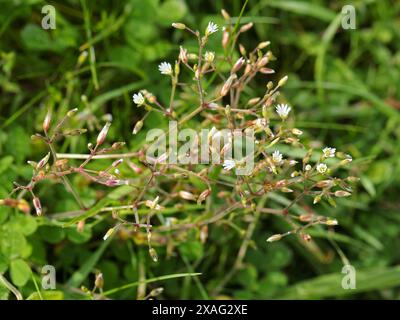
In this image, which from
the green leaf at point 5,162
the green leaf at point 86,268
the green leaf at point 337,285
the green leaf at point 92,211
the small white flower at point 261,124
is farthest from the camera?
the green leaf at point 337,285

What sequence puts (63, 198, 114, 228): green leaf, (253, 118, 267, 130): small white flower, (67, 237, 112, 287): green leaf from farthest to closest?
(67, 237, 112, 287): green leaf
(63, 198, 114, 228): green leaf
(253, 118, 267, 130): small white flower

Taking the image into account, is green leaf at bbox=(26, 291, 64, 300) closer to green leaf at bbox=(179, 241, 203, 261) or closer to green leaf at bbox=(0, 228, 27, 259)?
green leaf at bbox=(0, 228, 27, 259)

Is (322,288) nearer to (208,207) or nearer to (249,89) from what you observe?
(208,207)

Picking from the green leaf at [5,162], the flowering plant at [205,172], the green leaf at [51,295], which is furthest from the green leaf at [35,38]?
the green leaf at [51,295]

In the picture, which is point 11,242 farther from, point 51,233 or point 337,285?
point 337,285

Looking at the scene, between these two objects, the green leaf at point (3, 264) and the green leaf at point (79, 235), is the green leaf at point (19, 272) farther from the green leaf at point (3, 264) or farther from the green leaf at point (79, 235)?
the green leaf at point (79, 235)

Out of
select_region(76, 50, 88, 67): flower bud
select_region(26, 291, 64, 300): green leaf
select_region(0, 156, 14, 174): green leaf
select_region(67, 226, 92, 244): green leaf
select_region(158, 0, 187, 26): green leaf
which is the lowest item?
select_region(26, 291, 64, 300): green leaf

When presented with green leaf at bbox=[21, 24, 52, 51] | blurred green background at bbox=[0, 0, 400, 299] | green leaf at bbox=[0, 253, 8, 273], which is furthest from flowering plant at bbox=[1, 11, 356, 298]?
green leaf at bbox=[21, 24, 52, 51]

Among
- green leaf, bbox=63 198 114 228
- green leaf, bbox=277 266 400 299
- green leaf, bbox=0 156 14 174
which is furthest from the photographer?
green leaf, bbox=277 266 400 299
